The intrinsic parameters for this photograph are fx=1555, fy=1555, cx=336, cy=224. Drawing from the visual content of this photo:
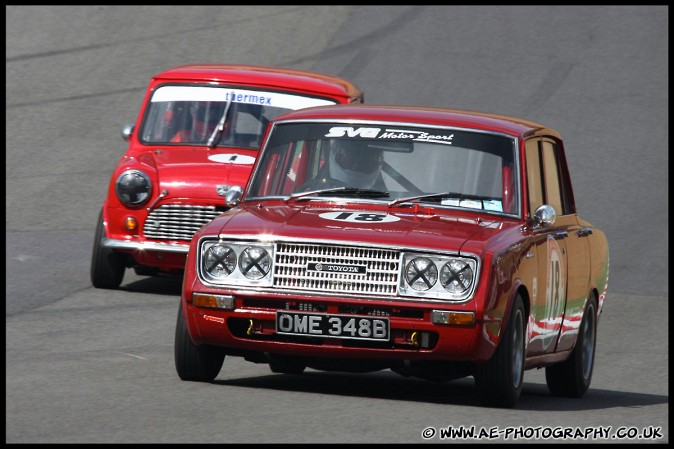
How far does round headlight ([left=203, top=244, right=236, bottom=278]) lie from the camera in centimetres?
801

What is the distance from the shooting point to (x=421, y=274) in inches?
305

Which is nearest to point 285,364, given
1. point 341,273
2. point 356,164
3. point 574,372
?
point 341,273

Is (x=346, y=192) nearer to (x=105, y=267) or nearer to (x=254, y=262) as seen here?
(x=254, y=262)

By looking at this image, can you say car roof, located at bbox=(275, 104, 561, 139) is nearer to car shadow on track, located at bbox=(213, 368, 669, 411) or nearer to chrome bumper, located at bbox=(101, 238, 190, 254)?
car shadow on track, located at bbox=(213, 368, 669, 411)

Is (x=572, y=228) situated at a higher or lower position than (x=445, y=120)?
lower

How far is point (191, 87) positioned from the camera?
45.4 feet

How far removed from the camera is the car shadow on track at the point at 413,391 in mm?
8352

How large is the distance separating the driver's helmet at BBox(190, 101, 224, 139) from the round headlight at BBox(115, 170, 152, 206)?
0.91 meters

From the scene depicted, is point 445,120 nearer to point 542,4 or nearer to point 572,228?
point 572,228

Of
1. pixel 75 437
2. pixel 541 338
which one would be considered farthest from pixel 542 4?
pixel 75 437

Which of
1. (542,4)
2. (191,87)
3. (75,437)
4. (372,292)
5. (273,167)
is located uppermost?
(542,4)

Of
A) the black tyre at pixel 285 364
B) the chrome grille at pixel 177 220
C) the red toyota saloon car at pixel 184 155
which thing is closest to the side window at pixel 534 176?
the black tyre at pixel 285 364

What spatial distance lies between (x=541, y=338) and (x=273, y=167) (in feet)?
6.04

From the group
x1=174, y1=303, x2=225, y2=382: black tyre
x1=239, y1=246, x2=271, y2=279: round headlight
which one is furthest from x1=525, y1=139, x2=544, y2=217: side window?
x1=174, y1=303, x2=225, y2=382: black tyre
